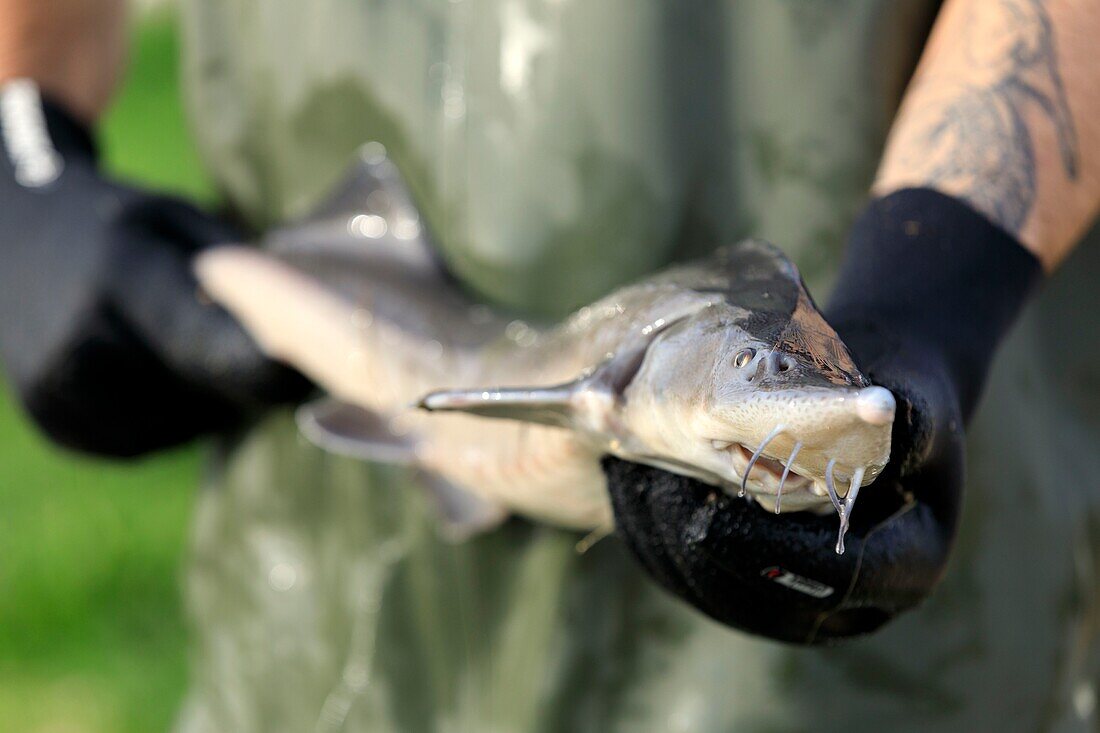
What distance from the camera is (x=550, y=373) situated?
3.96ft

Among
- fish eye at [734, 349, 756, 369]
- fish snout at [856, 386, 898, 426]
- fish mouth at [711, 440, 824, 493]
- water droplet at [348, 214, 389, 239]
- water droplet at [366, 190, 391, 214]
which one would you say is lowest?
water droplet at [348, 214, 389, 239]

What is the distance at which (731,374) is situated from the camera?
33.1 inches

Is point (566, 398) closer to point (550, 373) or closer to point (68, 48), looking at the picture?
point (550, 373)

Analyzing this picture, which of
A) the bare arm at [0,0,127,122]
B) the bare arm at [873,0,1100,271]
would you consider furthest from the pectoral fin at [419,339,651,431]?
the bare arm at [0,0,127,122]

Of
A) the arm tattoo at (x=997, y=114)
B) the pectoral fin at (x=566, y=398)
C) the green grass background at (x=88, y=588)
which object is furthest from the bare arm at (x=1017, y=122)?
the green grass background at (x=88, y=588)

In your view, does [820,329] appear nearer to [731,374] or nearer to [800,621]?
[731,374]

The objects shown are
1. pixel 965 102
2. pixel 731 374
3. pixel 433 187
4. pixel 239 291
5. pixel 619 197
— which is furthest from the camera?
pixel 239 291

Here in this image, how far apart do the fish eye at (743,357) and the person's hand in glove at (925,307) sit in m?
0.14

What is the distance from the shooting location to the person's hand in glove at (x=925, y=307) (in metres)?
1.00

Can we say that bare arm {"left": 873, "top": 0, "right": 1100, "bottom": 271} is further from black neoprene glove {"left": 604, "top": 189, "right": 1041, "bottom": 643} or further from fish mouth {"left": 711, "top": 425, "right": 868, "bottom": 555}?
fish mouth {"left": 711, "top": 425, "right": 868, "bottom": 555}

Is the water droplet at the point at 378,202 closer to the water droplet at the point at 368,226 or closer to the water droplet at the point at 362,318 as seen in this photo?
the water droplet at the point at 368,226

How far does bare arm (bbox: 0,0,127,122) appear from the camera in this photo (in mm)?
1806

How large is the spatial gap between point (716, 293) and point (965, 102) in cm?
50

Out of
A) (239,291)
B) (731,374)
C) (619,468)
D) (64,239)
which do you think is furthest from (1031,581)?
(64,239)
